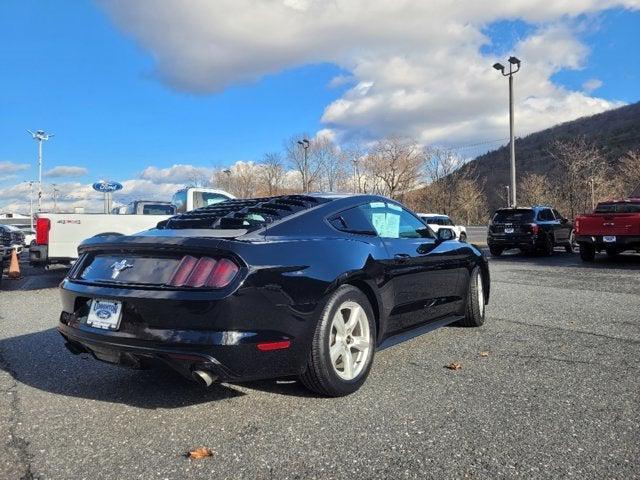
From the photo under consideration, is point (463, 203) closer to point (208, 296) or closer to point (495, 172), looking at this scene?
point (208, 296)

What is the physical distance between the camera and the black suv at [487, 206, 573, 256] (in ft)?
52.7

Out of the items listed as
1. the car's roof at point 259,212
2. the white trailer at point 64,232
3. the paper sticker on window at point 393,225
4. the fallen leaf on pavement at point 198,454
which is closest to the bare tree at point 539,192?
the white trailer at point 64,232

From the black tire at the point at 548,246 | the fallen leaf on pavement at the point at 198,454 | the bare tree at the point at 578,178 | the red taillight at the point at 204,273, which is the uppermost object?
the bare tree at the point at 578,178

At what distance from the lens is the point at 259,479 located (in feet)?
8.13

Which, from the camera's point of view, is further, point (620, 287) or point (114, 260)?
point (620, 287)

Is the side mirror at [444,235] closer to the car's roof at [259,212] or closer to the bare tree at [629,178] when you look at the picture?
the car's roof at [259,212]

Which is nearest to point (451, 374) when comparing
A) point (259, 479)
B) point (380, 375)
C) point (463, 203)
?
point (380, 375)

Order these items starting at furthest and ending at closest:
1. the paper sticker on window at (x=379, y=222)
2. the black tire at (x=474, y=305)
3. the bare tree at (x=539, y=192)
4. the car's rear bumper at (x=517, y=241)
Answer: the bare tree at (x=539, y=192)
the car's rear bumper at (x=517, y=241)
the black tire at (x=474, y=305)
the paper sticker on window at (x=379, y=222)

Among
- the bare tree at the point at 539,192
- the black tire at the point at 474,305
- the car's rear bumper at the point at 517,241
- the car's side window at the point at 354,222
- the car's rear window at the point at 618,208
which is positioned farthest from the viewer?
the bare tree at the point at 539,192

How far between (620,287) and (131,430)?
8491 millimetres

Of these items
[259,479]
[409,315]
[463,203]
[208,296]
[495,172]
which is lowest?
[259,479]

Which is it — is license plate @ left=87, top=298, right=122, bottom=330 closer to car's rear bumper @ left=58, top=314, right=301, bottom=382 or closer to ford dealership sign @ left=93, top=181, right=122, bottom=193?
car's rear bumper @ left=58, top=314, right=301, bottom=382

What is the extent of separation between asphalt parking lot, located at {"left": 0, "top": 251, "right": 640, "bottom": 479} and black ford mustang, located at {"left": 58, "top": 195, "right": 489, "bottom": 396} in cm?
33

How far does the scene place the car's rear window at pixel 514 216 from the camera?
647 inches
